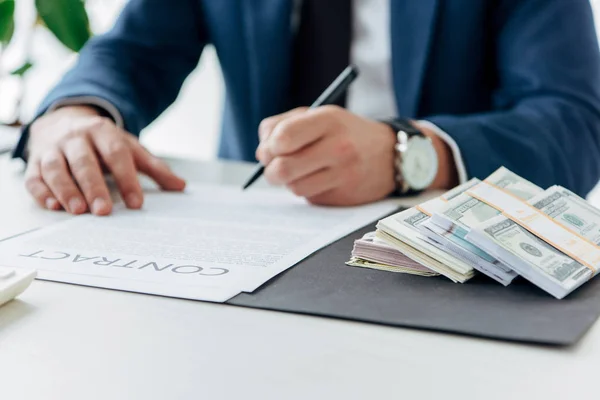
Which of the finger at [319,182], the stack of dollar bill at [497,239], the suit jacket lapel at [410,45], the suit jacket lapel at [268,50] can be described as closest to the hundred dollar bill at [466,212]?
the stack of dollar bill at [497,239]

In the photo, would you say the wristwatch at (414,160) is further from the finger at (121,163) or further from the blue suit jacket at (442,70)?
the finger at (121,163)

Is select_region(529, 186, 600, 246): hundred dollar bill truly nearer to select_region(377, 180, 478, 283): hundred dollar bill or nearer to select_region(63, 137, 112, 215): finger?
select_region(377, 180, 478, 283): hundred dollar bill

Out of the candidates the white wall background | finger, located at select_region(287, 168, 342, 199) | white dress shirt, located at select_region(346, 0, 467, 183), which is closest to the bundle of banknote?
finger, located at select_region(287, 168, 342, 199)

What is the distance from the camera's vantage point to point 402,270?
0.52 meters

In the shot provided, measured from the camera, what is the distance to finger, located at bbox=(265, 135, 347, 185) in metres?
0.76

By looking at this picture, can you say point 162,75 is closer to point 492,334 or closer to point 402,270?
point 402,270

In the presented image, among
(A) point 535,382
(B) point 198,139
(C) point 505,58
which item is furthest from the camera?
(B) point 198,139

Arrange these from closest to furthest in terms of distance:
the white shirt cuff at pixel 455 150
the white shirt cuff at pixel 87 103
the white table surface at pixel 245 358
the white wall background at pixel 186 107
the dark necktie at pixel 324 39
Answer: the white table surface at pixel 245 358 → the white shirt cuff at pixel 455 150 → the white shirt cuff at pixel 87 103 → the dark necktie at pixel 324 39 → the white wall background at pixel 186 107

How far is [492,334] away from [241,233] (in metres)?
0.29

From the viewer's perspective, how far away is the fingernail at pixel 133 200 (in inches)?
30.2

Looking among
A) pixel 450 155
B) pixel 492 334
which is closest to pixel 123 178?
pixel 450 155

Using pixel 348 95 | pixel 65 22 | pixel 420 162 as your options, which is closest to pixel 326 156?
pixel 420 162

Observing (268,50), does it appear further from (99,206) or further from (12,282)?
(12,282)

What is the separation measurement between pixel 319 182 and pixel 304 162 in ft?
0.10
